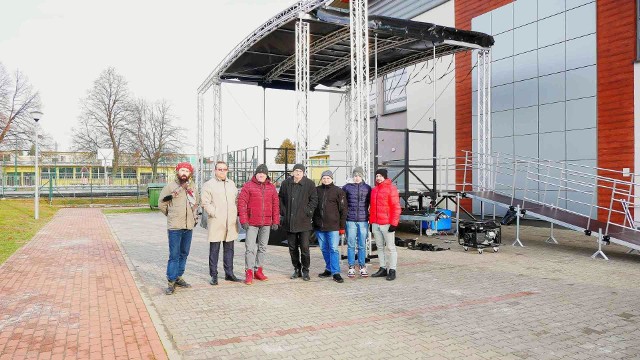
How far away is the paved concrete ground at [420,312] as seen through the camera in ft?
13.4

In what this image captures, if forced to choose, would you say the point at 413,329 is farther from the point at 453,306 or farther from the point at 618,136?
the point at 618,136

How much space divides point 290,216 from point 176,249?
66.8 inches

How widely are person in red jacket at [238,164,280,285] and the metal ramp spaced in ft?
→ 20.9

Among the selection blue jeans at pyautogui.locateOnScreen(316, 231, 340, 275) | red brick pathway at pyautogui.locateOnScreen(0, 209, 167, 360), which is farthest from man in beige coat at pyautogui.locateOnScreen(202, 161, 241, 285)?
blue jeans at pyautogui.locateOnScreen(316, 231, 340, 275)

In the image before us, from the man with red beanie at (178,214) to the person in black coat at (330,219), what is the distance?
1853 millimetres

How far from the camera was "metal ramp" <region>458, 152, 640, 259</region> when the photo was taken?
361 inches

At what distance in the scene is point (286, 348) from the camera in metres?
4.08

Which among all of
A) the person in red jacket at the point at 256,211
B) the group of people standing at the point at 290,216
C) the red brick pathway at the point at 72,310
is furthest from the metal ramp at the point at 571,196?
the red brick pathway at the point at 72,310

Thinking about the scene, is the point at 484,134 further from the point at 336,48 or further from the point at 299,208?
the point at 299,208

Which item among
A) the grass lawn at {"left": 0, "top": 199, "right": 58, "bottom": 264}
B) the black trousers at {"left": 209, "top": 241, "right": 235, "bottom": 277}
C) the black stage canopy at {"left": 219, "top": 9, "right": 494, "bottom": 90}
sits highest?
the black stage canopy at {"left": 219, "top": 9, "right": 494, "bottom": 90}

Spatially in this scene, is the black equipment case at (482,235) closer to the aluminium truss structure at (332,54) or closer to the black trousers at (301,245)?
the aluminium truss structure at (332,54)

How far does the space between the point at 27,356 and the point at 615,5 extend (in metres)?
15.2

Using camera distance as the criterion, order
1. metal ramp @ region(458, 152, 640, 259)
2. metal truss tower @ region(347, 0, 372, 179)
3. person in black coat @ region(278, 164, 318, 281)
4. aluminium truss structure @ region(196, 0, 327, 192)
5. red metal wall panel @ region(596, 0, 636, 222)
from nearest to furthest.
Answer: person in black coat @ region(278, 164, 318, 281) < metal ramp @ region(458, 152, 640, 259) < metal truss tower @ region(347, 0, 372, 179) < aluminium truss structure @ region(196, 0, 327, 192) < red metal wall panel @ region(596, 0, 636, 222)

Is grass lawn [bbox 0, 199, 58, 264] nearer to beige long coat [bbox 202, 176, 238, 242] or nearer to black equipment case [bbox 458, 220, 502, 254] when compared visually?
beige long coat [bbox 202, 176, 238, 242]
